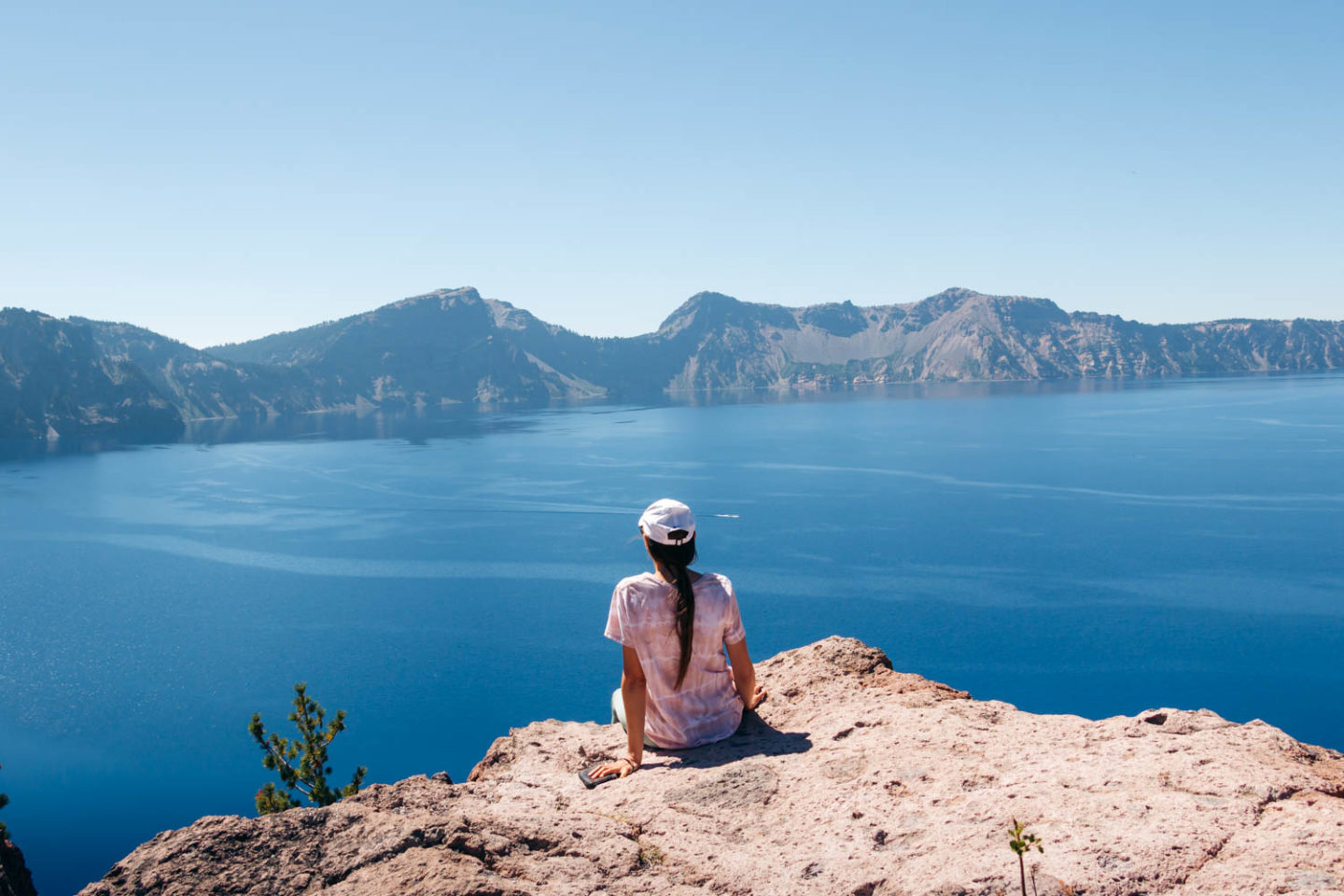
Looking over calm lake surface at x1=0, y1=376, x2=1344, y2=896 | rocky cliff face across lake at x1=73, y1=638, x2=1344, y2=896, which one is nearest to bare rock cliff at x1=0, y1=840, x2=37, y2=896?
rocky cliff face across lake at x1=73, y1=638, x2=1344, y2=896

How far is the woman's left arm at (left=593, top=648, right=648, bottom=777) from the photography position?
18.2 feet

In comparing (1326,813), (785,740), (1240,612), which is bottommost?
(1240,612)

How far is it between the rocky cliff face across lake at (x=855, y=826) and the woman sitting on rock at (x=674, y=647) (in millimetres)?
215

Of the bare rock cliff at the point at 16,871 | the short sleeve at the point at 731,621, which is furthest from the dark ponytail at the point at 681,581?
the bare rock cliff at the point at 16,871

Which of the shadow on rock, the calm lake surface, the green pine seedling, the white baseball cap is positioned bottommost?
the calm lake surface

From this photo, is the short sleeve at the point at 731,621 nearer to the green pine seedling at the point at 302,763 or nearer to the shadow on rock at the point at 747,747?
the shadow on rock at the point at 747,747

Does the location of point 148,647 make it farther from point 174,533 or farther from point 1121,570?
point 1121,570

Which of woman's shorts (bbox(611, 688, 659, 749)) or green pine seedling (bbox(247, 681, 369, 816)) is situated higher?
woman's shorts (bbox(611, 688, 659, 749))

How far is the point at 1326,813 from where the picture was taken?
146 inches

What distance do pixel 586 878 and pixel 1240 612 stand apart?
137ft

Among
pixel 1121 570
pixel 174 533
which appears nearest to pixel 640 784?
pixel 1121 570

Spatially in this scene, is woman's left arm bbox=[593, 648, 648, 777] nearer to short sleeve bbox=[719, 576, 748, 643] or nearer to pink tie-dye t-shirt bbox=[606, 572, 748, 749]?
pink tie-dye t-shirt bbox=[606, 572, 748, 749]

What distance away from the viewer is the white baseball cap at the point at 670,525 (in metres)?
5.30

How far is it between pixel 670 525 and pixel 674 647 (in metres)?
0.93
